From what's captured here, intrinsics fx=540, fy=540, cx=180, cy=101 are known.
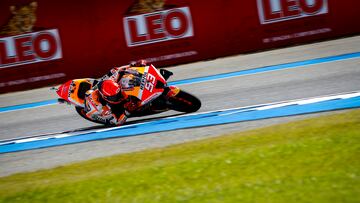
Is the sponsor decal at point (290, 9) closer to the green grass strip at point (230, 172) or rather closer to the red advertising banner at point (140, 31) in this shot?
the red advertising banner at point (140, 31)

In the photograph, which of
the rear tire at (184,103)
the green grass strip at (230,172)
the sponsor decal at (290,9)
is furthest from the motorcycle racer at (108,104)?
the sponsor decal at (290,9)

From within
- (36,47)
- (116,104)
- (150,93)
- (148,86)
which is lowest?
(116,104)

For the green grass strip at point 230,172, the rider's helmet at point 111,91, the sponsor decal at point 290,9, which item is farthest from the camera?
the sponsor decal at point 290,9

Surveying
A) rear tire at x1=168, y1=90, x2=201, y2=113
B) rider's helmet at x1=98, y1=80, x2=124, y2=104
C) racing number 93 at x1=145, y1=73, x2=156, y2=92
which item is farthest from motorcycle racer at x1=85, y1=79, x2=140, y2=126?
rear tire at x1=168, y1=90, x2=201, y2=113

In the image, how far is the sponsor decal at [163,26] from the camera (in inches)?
624

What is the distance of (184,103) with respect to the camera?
969cm

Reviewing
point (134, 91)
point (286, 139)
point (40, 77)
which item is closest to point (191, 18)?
point (40, 77)

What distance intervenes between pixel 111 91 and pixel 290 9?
817 centimetres

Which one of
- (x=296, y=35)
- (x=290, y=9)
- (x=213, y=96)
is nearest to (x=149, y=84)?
(x=213, y=96)

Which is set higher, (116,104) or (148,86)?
(148,86)

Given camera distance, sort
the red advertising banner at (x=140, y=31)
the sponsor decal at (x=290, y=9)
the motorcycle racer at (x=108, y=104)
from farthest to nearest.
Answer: the red advertising banner at (x=140, y=31), the sponsor decal at (x=290, y=9), the motorcycle racer at (x=108, y=104)

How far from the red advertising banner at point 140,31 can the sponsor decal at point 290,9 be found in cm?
3

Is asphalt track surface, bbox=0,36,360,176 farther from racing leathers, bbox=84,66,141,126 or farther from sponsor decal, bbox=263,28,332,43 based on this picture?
racing leathers, bbox=84,66,141,126

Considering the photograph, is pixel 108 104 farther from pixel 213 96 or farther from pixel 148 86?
pixel 213 96
